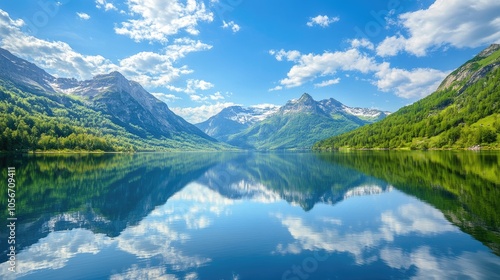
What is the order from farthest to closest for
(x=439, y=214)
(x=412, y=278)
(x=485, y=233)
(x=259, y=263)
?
(x=439, y=214)
(x=485, y=233)
(x=259, y=263)
(x=412, y=278)

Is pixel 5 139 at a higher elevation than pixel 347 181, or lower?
higher

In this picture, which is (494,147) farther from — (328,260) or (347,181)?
(328,260)

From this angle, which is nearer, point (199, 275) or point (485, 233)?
point (199, 275)

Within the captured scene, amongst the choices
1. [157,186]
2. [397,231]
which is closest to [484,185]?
[397,231]

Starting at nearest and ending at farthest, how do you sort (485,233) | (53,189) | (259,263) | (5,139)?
(259,263), (485,233), (53,189), (5,139)

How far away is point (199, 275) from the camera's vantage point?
18328 mm

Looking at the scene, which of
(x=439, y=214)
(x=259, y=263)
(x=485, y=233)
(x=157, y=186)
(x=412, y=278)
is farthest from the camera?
(x=157, y=186)

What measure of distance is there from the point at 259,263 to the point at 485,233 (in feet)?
64.7

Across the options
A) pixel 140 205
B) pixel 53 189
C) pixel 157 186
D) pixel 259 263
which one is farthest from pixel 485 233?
pixel 53 189

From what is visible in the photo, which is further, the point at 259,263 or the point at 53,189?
the point at 53,189

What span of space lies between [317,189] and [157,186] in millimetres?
32915

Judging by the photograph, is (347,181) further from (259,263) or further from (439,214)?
(259,263)

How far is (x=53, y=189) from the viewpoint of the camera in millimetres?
52188

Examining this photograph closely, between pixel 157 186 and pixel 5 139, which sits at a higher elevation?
pixel 5 139
